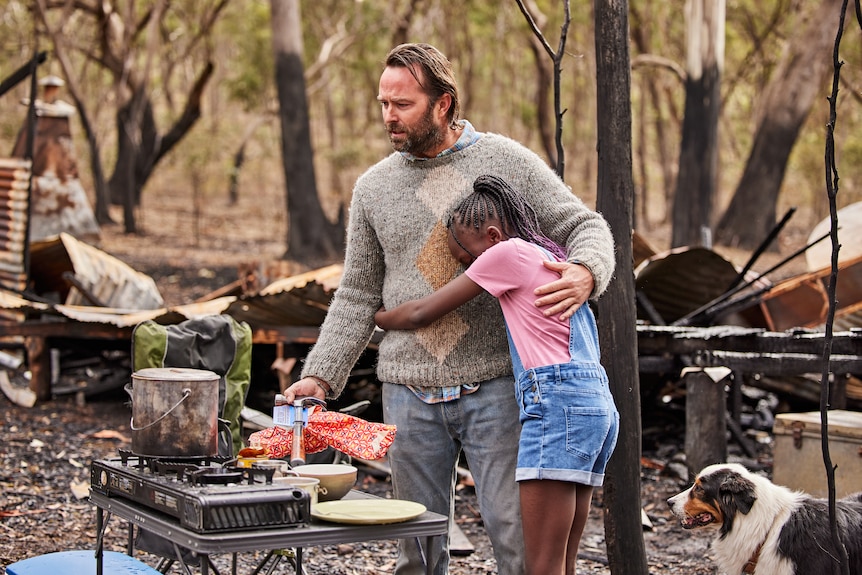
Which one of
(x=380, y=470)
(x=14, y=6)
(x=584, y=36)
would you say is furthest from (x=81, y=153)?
(x=380, y=470)

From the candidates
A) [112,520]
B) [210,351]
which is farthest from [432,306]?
[112,520]

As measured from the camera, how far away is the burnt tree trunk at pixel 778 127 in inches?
675

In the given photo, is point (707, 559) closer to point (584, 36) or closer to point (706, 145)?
point (706, 145)

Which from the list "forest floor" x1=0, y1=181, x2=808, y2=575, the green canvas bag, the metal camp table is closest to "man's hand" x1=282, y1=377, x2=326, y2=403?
the metal camp table

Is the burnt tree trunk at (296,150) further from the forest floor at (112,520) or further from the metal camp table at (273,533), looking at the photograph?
the metal camp table at (273,533)

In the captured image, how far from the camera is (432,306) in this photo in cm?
346

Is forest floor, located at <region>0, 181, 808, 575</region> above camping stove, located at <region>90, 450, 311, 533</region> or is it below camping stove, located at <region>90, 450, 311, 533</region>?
below

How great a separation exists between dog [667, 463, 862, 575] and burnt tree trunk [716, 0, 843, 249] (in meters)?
13.0

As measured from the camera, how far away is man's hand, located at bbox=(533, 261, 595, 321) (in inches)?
128

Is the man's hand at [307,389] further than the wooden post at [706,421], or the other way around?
the wooden post at [706,421]

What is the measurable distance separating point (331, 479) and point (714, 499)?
2.22 meters

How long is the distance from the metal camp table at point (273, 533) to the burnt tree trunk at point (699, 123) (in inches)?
563

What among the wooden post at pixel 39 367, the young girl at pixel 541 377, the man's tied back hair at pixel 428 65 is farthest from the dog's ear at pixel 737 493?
the wooden post at pixel 39 367

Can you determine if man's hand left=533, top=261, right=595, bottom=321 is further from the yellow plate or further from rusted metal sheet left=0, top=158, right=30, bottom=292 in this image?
Result: rusted metal sheet left=0, top=158, right=30, bottom=292
